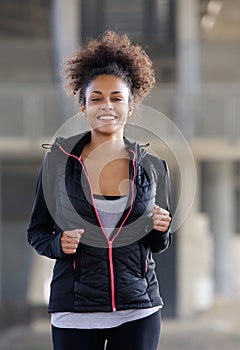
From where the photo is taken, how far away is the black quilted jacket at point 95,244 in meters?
1.71

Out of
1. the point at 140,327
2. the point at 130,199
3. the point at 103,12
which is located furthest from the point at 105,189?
the point at 103,12

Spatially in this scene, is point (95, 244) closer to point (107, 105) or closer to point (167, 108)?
point (107, 105)

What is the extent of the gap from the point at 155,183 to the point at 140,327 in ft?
0.89

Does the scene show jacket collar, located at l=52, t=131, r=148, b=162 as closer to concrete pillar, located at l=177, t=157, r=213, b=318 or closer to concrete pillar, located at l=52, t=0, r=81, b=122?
concrete pillar, located at l=177, t=157, r=213, b=318

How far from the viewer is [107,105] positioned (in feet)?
5.74

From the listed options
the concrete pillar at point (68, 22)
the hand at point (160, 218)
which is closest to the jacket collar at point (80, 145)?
the hand at point (160, 218)

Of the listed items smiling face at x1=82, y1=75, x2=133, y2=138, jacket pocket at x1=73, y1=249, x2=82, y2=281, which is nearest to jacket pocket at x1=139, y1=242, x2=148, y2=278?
jacket pocket at x1=73, y1=249, x2=82, y2=281

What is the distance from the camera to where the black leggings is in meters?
1.74

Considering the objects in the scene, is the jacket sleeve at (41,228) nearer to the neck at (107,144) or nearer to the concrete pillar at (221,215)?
Answer: the neck at (107,144)

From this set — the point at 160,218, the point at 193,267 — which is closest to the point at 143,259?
the point at 160,218

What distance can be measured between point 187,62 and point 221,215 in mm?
1489

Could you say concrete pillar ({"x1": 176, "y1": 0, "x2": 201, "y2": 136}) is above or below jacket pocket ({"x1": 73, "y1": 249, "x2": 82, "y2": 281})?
above

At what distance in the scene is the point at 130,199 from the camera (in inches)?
67.7

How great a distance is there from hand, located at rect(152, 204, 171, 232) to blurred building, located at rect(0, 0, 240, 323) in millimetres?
6461
